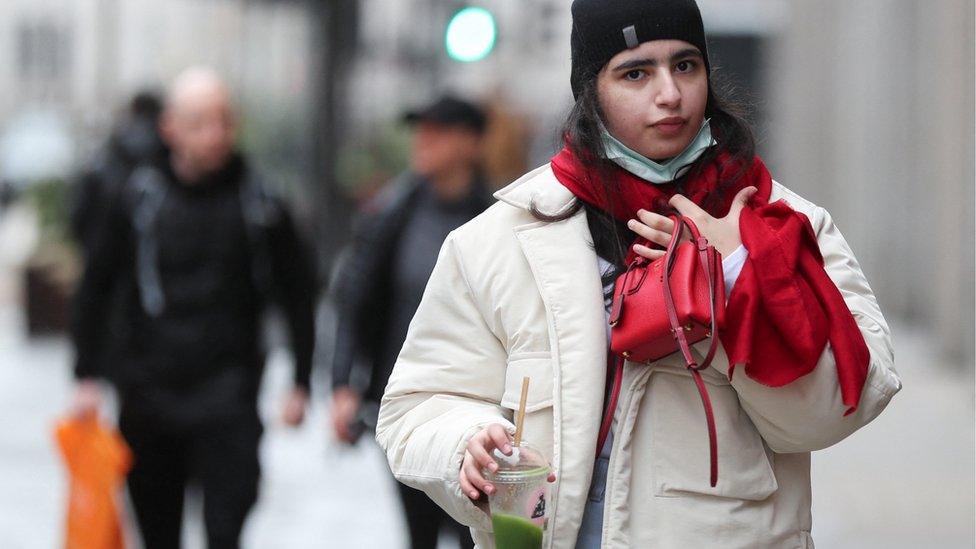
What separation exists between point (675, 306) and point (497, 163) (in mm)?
7562

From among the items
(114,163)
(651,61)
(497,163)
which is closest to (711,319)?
(651,61)

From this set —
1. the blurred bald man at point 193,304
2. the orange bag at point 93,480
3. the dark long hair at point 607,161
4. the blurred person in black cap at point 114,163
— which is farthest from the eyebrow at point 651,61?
the blurred person in black cap at point 114,163

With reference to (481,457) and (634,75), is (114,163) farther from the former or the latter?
(481,457)

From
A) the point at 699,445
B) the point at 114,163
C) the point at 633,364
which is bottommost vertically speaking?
the point at 114,163

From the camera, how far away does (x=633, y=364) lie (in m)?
2.85

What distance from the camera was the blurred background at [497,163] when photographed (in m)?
8.26

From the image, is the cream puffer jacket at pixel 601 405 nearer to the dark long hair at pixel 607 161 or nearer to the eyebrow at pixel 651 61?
the dark long hair at pixel 607 161

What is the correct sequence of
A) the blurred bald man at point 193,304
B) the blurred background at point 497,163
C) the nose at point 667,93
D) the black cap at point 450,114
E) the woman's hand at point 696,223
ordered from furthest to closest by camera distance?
1. the blurred background at point 497,163
2. the black cap at point 450,114
3. the blurred bald man at point 193,304
4. the nose at point 667,93
5. the woman's hand at point 696,223

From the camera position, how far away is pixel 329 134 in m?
16.9

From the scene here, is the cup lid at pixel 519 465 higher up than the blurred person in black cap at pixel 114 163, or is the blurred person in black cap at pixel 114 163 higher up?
the cup lid at pixel 519 465

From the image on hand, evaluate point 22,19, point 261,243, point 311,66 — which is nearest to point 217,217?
point 261,243

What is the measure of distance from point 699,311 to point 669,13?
608 millimetres

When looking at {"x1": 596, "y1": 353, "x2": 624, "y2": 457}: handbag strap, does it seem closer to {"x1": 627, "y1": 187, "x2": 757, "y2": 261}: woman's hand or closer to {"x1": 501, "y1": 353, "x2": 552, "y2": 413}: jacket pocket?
{"x1": 501, "y1": 353, "x2": 552, "y2": 413}: jacket pocket

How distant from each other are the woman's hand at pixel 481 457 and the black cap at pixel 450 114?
318 cm
